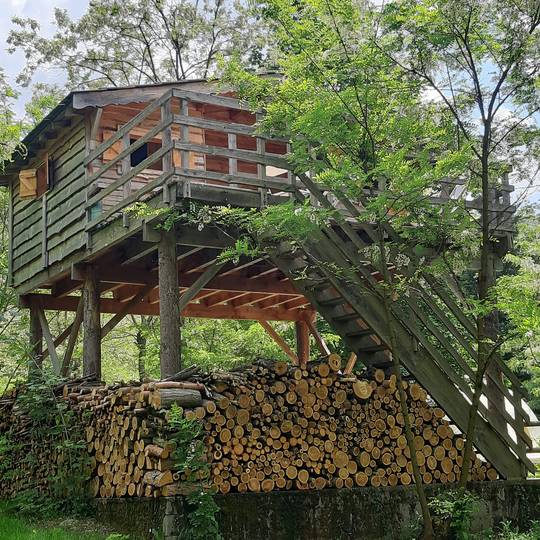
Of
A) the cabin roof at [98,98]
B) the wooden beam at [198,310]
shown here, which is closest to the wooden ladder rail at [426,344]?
the cabin roof at [98,98]

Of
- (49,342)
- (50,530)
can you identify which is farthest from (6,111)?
(49,342)

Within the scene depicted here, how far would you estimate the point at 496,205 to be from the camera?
12.6 m

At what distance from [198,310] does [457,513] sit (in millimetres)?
8688

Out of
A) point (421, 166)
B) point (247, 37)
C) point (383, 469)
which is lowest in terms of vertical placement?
point (383, 469)

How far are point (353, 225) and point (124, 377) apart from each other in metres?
15.6

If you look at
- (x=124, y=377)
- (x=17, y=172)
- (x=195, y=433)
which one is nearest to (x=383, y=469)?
(x=195, y=433)

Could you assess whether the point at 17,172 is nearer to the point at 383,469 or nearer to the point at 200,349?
the point at 200,349

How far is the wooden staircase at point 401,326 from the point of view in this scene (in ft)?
33.3

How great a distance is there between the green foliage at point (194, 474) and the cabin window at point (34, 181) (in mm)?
8371

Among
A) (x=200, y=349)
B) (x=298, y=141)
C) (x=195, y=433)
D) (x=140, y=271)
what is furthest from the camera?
(x=200, y=349)

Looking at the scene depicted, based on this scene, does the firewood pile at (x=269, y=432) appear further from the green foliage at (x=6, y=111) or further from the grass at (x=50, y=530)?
the green foliage at (x=6, y=111)

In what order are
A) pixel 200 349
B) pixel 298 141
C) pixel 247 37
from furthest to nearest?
pixel 247 37 → pixel 200 349 → pixel 298 141

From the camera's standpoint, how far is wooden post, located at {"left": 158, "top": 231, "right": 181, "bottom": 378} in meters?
10.4

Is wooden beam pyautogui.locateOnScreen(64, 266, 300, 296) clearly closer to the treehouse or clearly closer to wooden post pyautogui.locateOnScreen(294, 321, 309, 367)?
the treehouse
